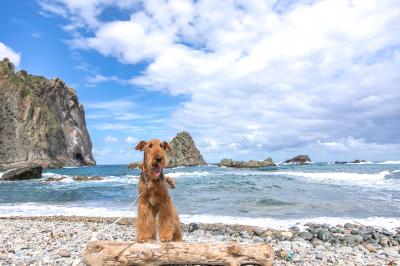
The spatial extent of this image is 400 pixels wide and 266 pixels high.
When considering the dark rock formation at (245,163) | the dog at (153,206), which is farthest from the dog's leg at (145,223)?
the dark rock formation at (245,163)

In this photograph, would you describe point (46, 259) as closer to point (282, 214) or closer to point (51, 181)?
point (282, 214)

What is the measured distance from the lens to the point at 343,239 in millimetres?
8844

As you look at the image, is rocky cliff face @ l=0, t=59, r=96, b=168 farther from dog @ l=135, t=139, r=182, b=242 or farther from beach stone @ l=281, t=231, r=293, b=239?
dog @ l=135, t=139, r=182, b=242

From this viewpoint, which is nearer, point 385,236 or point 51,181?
point 385,236

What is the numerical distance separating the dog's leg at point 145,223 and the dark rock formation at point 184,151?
79606 millimetres

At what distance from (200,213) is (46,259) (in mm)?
7452

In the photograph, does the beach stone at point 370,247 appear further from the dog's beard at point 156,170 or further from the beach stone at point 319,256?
the dog's beard at point 156,170

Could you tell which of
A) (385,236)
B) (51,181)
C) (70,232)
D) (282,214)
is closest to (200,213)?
(282,214)

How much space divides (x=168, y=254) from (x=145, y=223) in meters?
0.47

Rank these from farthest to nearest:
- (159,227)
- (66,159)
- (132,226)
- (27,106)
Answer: (66,159)
(27,106)
(132,226)
(159,227)

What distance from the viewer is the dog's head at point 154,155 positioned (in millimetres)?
4129

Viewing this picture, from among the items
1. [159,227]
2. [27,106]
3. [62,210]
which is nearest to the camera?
[159,227]

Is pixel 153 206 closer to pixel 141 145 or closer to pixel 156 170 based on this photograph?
pixel 156 170

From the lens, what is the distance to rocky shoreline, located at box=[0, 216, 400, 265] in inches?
258
